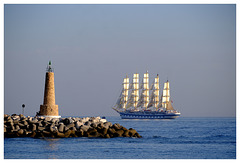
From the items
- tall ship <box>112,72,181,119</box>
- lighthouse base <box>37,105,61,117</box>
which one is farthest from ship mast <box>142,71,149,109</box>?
lighthouse base <box>37,105,61,117</box>

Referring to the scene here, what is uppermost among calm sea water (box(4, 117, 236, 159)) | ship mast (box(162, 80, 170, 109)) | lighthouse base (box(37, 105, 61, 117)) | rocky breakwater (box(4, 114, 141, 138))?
ship mast (box(162, 80, 170, 109))

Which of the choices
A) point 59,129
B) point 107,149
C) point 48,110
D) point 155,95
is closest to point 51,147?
point 107,149

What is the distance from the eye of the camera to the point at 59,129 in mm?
40438

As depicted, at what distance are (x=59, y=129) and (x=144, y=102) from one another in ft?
319

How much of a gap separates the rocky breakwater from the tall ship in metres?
90.2

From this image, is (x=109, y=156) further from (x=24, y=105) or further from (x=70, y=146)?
(x=24, y=105)

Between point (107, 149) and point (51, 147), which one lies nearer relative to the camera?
point (51, 147)

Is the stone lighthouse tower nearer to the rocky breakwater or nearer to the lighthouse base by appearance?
the lighthouse base

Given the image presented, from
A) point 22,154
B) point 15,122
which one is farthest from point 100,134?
point 22,154

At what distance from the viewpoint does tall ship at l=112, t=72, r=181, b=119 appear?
13388 centimetres

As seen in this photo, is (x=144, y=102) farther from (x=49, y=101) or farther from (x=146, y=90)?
(x=49, y=101)

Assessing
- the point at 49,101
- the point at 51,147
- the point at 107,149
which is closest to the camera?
the point at 51,147

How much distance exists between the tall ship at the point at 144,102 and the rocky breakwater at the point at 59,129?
296 ft

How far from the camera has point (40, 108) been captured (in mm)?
48625
